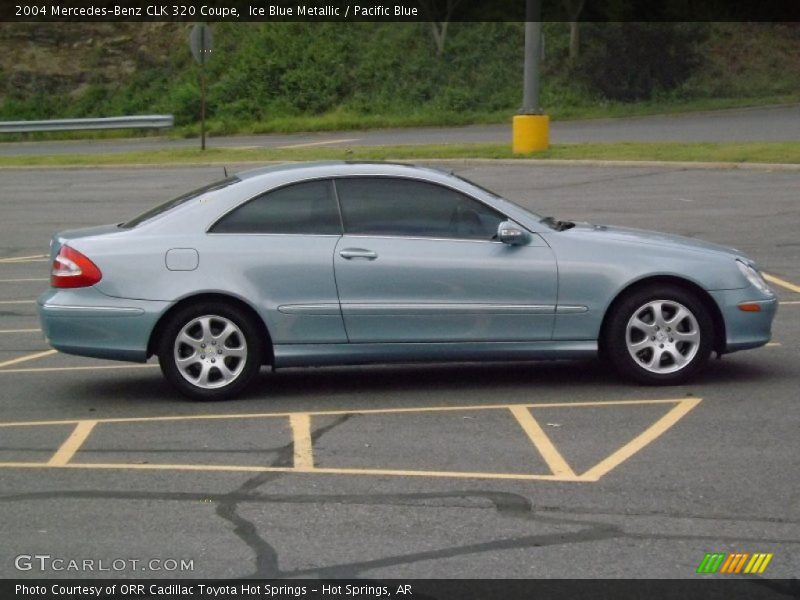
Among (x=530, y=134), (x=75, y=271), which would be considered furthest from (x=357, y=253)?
(x=530, y=134)

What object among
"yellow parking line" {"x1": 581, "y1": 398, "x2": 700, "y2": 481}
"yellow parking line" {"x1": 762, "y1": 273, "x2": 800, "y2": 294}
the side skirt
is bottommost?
"yellow parking line" {"x1": 581, "y1": 398, "x2": 700, "y2": 481}

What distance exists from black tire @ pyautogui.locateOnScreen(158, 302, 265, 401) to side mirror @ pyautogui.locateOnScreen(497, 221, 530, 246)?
1.70m

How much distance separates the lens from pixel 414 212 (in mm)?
8867

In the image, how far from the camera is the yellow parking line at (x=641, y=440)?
271 inches

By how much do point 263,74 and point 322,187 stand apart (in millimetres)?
37314

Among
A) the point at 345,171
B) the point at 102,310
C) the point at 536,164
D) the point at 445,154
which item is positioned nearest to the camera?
the point at 102,310

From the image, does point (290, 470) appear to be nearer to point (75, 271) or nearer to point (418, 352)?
point (418, 352)

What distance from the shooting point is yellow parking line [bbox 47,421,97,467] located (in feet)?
23.9

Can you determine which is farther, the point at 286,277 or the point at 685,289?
the point at 685,289

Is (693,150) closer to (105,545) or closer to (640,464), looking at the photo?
(640,464)

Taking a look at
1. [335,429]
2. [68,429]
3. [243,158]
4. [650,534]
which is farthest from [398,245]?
[243,158]

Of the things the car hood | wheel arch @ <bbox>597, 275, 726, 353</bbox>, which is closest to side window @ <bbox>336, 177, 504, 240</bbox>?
the car hood

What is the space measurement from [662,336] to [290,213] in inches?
101

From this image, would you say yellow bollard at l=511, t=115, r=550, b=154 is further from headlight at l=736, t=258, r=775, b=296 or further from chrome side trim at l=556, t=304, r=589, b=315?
chrome side trim at l=556, t=304, r=589, b=315
